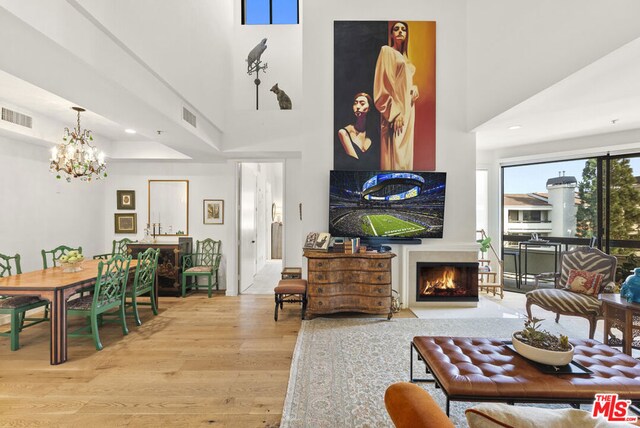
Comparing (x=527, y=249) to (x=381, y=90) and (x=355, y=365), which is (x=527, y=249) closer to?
(x=381, y=90)

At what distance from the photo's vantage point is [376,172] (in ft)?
14.2

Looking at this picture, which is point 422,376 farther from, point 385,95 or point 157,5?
point 157,5

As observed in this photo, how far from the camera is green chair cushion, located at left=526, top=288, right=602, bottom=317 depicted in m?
3.30

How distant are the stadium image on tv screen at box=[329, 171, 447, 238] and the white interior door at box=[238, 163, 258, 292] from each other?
6.91 feet

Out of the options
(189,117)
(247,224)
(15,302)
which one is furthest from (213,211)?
(15,302)

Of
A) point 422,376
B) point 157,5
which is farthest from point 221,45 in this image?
point 422,376

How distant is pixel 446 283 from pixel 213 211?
4276 millimetres

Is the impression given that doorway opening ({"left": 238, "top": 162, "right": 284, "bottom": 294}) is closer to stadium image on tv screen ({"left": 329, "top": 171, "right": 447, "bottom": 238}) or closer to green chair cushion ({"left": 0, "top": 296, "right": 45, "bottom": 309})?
stadium image on tv screen ({"left": 329, "top": 171, "right": 447, "bottom": 238})

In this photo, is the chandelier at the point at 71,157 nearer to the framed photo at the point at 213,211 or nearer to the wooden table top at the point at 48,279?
the wooden table top at the point at 48,279

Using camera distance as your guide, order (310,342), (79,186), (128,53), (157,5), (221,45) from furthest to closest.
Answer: (79,186)
(221,45)
(310,342)
(157,5)
(128,53)

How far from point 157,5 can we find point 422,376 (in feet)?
13.6

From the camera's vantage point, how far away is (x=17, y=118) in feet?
12.8

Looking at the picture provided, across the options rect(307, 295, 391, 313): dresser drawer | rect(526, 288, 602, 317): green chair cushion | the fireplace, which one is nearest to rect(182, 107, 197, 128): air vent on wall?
rect(307, 295, 391, 313): dresser drawer

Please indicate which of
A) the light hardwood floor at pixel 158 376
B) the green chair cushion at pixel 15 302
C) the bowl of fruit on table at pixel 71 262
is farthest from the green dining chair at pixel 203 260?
the green chair cushion at pixel 15 302
